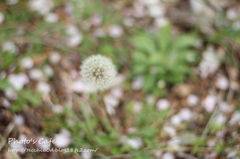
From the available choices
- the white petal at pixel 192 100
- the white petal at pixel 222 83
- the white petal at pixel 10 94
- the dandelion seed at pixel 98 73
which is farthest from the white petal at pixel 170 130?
the white petal at pixel 10 94

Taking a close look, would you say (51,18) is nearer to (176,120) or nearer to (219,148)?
(176,120)

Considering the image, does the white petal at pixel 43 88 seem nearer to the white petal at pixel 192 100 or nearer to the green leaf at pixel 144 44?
the green leaf at pixel 144 44

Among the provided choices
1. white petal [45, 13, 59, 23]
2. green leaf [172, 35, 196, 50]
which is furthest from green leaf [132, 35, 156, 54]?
white petal [45, 13, 59, 23]

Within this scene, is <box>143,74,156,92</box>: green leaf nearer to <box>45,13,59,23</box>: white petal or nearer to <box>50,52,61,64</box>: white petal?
<box>50,52,61,64</box>: white petal

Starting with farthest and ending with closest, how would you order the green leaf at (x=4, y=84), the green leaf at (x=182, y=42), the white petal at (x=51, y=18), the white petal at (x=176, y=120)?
1. the white petal at (x=51, y=18)
2. the green leaf at (x=182, y=42)
3. the white petal at (x=176, y=120)
4. the green leaf at (x=4, y=84)

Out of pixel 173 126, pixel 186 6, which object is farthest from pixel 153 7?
pixel 173 126

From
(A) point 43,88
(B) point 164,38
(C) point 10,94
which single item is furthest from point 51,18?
(B) point 164,38

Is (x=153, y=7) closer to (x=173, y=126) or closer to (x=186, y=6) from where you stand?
(x=186, y=6)
